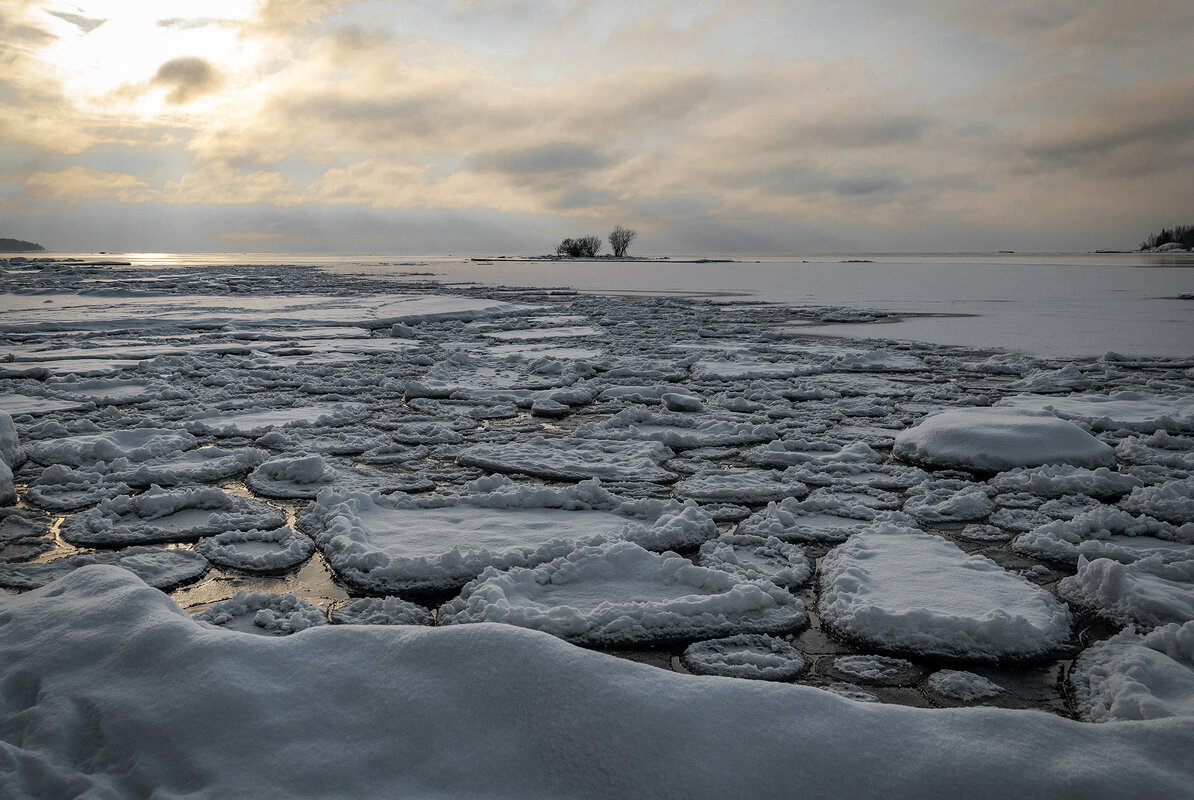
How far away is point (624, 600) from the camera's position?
2.18 meters

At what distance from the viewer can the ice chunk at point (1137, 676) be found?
5.13 ft

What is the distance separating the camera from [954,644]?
1.92 m

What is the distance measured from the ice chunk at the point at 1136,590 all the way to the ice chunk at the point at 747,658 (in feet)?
3.11

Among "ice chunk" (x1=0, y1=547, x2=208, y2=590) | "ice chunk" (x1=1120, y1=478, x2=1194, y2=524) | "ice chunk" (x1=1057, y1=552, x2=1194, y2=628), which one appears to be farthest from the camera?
"ice chunk" (x1=1120, y1=478, x2=1194, y2=524)

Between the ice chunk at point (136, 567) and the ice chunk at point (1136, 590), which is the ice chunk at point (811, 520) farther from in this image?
the ice chunk at point (136, 567)

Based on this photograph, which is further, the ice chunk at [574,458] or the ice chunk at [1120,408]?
the ice chunk at [1120,408]

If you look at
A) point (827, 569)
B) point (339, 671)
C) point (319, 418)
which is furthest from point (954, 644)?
point (319, 418)

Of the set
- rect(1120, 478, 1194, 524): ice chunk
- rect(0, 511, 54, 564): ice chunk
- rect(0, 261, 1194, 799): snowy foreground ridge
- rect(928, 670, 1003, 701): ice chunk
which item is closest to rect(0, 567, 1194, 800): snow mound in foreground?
rect(0, 261, 1194, 799): snowy foreground ridge

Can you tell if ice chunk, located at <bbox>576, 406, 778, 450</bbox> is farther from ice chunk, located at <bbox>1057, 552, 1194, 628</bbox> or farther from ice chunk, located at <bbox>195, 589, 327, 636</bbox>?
ice chunk, located at <bbox>195, 589, 327, 636</bbox>

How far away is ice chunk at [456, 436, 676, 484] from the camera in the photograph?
356 centimetres

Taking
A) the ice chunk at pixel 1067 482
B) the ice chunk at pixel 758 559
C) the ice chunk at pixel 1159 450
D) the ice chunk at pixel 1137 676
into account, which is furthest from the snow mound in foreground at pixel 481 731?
the ice chunk at pixel 1159 450

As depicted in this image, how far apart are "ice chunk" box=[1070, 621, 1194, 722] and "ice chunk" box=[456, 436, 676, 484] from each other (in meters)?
1.91

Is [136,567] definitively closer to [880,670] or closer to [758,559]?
[758,559]

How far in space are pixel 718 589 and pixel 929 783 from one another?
1063mm
